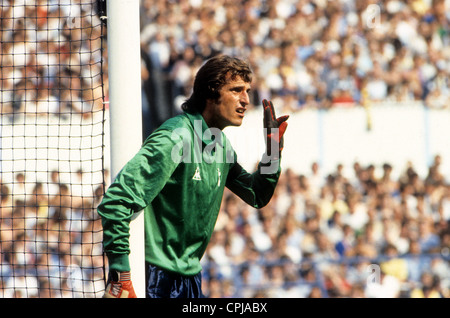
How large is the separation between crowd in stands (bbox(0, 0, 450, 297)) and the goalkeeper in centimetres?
462

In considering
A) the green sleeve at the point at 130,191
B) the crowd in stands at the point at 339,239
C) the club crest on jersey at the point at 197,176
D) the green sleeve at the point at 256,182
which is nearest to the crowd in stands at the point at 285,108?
the crowd in stands at the point at 339,239

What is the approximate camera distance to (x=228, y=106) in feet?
13.2

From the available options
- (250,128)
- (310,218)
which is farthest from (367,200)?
(250,128)

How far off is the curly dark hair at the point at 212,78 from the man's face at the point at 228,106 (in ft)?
0.09

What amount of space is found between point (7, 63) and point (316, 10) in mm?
4720

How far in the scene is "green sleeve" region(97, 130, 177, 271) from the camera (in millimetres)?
3379

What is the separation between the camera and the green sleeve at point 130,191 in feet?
11.1

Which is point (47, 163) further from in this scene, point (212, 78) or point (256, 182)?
point (212, 78)

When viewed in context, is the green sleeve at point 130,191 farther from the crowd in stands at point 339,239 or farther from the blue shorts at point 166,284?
the crowd in stands at point 339,239

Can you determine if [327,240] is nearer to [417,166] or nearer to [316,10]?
[417,166]

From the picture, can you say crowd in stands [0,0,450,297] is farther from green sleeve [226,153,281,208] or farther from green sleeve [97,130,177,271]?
green sleeve [97,130,177,271]

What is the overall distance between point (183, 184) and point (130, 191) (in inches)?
15.9

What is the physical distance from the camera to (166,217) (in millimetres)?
3809

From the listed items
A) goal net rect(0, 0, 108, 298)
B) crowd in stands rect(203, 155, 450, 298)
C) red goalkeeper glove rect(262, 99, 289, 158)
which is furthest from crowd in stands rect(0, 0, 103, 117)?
red goalkeeper glove rect(262, 99, 289, 158)
